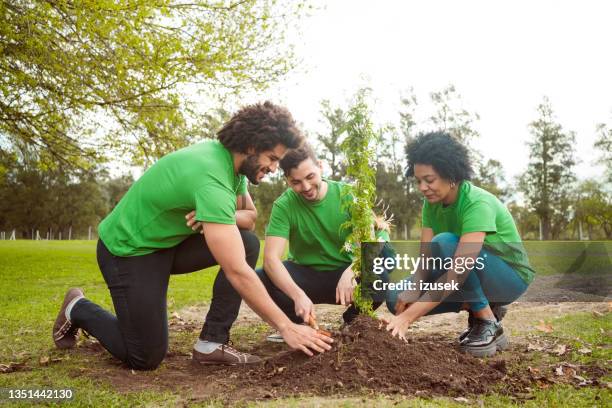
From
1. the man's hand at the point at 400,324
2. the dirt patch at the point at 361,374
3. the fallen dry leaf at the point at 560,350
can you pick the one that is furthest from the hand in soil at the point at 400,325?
the fallen dry leaf at the point at 560,350

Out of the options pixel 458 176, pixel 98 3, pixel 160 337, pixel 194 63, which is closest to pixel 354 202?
pixel 458 176

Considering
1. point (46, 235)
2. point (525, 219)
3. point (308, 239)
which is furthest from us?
point (46, 235)

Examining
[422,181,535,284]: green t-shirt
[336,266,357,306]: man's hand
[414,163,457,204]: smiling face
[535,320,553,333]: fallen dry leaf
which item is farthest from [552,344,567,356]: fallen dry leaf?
[336,266,357,306]: man's hand

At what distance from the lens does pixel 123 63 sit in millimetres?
10891

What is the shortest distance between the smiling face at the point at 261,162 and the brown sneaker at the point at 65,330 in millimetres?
2020

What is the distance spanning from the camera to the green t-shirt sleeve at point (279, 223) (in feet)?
15.4

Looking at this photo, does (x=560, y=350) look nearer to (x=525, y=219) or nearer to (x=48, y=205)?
(x=525, y=219)

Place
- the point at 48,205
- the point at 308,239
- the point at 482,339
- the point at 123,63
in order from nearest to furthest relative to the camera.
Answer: the point at 482,339 < the point at 308,239 < the point at 123,63 < the point at 48,205

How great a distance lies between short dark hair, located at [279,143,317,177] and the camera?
4207 millimetres

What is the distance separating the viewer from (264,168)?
3.84 metres

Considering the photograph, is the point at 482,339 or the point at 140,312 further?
the point at 482,339

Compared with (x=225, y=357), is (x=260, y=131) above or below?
above

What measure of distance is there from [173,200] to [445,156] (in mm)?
2153

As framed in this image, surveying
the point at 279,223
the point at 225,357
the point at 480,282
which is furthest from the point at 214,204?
the point at 480,282
